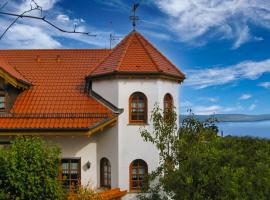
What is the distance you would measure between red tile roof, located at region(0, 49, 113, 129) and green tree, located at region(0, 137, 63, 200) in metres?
4.61

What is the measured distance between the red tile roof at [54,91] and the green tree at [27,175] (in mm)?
4606

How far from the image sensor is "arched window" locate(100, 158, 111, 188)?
62.4ft

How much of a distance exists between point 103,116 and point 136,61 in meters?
3.43

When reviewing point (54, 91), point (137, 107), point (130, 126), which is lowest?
point (130, 126)

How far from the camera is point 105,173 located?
63.0 ft

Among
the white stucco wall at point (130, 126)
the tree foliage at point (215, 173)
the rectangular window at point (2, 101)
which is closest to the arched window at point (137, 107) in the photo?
the white stucco wall at point (130, 126)

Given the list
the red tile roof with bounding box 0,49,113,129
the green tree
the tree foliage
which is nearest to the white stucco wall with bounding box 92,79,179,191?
the red tile roof with bounding box 0,49,113,129

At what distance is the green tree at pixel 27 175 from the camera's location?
1287 cm

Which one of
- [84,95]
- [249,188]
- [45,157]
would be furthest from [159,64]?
[249,188]

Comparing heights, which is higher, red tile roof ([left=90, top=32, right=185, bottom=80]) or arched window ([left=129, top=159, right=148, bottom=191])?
red tile roof ([left=90, top=32, right=185, bottom=80])

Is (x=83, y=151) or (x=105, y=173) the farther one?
(x=105, y=173)

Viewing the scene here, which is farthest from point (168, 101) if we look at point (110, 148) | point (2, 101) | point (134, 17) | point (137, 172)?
point (2, 101)

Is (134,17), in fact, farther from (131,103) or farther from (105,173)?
(105,173)

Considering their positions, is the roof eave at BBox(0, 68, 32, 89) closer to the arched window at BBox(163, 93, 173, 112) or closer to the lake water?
the arched window at BBox(163, 93, 173, 112)
